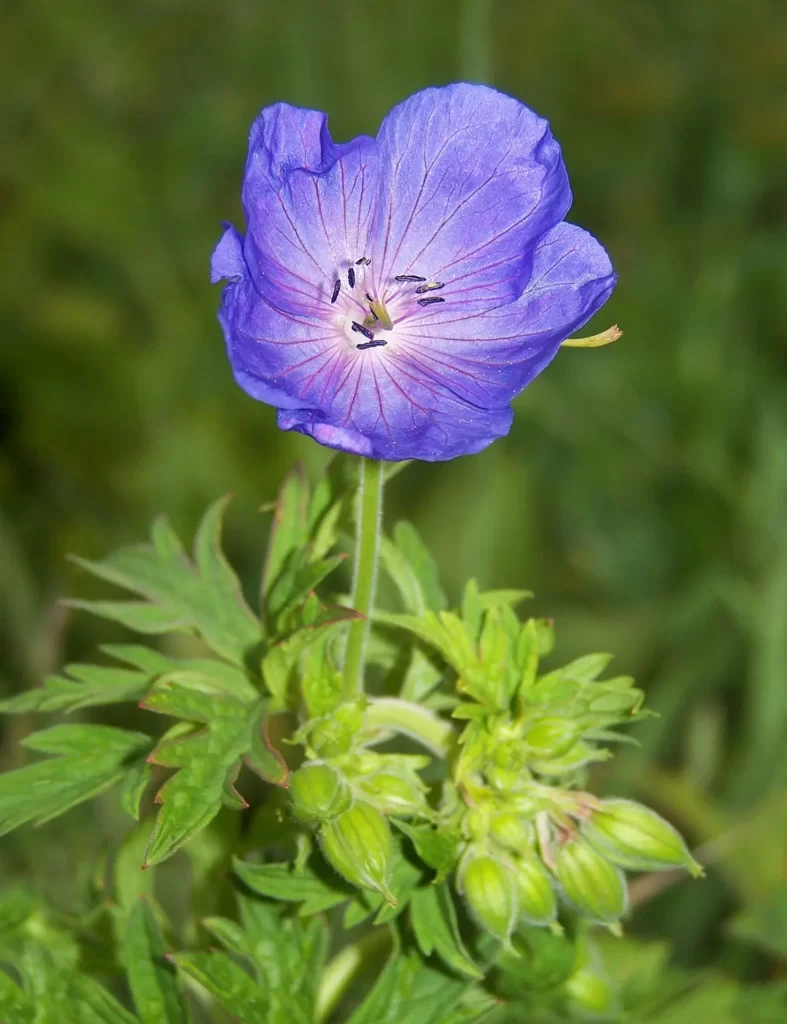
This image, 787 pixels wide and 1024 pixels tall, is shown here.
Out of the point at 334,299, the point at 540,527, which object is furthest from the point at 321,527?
the point at 540,527

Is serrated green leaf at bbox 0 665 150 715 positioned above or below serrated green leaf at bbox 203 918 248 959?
above

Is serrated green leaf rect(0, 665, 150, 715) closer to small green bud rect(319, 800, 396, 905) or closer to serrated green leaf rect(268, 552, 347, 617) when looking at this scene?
serrated green leaf rect(268, 552, 347, 617)

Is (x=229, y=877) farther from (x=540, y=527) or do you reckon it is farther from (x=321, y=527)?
(x=540, y=527)

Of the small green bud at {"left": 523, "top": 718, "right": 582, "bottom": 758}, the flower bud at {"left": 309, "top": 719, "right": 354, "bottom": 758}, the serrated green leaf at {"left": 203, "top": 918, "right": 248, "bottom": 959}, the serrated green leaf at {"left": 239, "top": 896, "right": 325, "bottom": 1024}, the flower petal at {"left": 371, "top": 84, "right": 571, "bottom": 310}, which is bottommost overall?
the serrated green leaf at {"left": 239, "top": 896, "right": 325, "bottom": 1024}

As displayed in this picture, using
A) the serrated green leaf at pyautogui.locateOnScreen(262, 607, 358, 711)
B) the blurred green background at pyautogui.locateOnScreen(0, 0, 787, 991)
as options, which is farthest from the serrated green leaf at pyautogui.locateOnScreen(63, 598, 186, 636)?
the blurred green background at pyautogui.locateOnScreen(0, 0, 787, 991)

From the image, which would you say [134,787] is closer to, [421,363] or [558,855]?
[558,855]

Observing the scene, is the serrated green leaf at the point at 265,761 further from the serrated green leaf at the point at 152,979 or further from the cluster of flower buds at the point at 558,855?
the serrated green leaf at the point at 152,979
